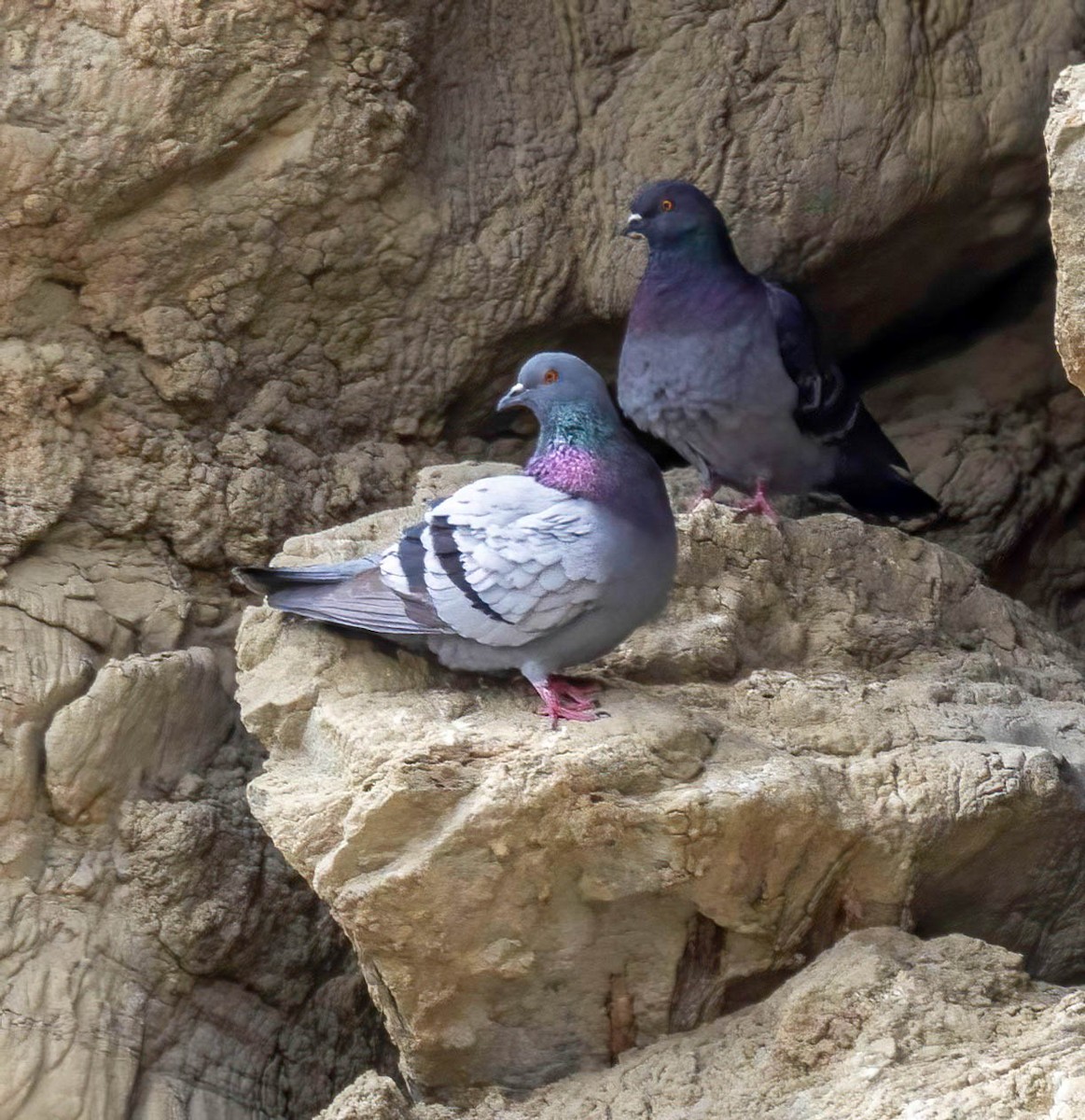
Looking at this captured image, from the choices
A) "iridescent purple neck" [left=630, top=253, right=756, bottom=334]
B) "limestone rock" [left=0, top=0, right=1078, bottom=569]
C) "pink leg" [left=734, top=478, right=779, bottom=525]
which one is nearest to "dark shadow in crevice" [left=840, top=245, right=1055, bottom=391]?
"limestone rock" [left=0, top=0, right=1078, bottom=569]

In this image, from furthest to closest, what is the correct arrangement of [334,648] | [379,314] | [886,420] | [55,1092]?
[886,420], [379,314], [55,1092], [334,648]

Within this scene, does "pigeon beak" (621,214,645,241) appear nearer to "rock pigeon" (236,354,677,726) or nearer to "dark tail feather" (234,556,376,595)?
"rock pigeon" (236,354,677,726)

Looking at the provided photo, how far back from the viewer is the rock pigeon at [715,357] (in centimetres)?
493

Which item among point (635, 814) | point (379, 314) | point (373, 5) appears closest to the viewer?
point (635, 814)

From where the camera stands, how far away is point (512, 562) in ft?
11.4

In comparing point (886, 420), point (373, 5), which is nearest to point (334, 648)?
point (373, 5)

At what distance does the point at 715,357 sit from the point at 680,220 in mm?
401

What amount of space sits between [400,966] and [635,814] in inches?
23.9

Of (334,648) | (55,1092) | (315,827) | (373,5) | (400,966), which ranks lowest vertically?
(55,1092)

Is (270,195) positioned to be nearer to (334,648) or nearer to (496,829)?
(334,648)

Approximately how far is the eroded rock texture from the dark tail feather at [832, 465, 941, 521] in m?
2.07

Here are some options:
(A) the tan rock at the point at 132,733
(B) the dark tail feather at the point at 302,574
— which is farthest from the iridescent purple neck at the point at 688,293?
(A) the tan rock at the point at 132,733

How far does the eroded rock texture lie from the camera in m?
2.88

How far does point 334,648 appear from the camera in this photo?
3.84m
